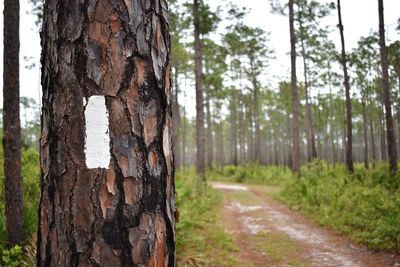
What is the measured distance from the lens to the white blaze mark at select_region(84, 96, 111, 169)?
47.7 inches

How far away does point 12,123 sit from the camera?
5.37 metres

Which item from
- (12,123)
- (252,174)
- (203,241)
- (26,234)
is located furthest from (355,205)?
(252,174)

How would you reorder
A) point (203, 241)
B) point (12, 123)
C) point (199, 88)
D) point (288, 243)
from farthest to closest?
point (199, 88)
point (288, 243)
point (203, 241)
point (12, 123)

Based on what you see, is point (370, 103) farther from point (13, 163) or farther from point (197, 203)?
point (13, 163)

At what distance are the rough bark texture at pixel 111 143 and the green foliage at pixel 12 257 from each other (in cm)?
421

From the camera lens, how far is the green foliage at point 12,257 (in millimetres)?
4824

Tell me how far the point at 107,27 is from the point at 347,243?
8.11 metres

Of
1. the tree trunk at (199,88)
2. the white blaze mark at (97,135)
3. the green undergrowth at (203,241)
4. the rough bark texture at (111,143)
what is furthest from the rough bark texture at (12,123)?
the tree trunk at (199,88)

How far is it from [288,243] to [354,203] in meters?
3.10

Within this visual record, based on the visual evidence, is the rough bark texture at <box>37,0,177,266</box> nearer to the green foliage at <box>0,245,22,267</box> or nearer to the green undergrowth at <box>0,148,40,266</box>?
the green foliage at <box>0,245,22,267</box>

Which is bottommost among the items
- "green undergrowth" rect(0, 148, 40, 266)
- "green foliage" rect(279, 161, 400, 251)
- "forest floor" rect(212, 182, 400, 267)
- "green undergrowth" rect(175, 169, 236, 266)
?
"forest floor" rect(212, 182, 400, 267)

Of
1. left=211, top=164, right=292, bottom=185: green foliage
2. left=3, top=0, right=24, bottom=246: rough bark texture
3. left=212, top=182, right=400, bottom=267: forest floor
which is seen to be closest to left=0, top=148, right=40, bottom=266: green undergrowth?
left=3, top=0, right=24, bottom=246: rough bark texture

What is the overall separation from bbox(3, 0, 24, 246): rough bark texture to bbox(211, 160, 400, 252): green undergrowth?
6.68 meters

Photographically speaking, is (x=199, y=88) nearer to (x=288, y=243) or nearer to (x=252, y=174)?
(x=288, y=243)
